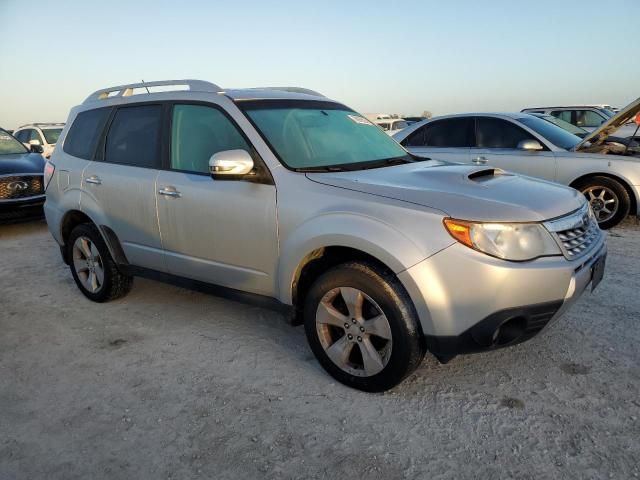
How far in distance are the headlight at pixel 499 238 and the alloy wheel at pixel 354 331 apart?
567mm

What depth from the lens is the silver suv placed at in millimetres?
2539

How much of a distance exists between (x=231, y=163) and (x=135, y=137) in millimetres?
1380

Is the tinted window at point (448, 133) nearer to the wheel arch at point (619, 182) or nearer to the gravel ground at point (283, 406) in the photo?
the wheel arch at point (619, 182)

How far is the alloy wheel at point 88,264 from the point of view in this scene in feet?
14.4

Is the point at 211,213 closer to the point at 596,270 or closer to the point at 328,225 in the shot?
the point at 328,225

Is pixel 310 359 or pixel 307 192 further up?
pixel 307 192

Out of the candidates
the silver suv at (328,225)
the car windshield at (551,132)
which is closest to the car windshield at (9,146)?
the silver suv at (328,225)

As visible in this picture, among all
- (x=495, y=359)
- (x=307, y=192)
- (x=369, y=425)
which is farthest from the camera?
(x=495, y=359)

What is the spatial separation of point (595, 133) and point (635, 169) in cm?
66

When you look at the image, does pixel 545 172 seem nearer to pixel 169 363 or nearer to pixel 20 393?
pixel 169 363

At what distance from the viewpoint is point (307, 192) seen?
300 centimetres

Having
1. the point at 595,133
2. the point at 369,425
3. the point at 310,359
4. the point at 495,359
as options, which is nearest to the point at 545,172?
the point at 595,133

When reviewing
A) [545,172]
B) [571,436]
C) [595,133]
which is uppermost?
[595,133]

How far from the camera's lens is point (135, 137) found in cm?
406
